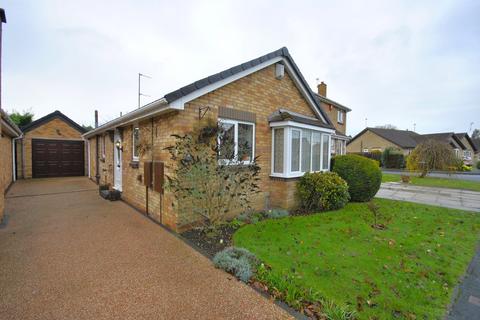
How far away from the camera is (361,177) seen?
904 cm

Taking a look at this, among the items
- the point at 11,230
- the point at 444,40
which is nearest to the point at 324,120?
the point at 444,40

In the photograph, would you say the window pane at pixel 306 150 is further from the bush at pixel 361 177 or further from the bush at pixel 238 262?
the bush at pixel 238 262

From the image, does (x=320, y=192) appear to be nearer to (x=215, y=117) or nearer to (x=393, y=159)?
(x=215, y=117)

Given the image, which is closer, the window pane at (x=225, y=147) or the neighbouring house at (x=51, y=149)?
the window pane at (x=225, y=147)

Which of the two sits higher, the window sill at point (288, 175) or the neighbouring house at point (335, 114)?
the neighbouring house at point (335, 114)

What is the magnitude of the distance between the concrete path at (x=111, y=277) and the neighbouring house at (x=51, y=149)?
1175 cm

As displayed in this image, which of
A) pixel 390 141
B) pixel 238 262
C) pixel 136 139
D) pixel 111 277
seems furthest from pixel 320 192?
pixel 390 141

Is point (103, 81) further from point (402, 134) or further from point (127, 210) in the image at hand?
point (402, 134)

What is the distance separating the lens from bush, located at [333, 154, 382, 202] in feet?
29.6

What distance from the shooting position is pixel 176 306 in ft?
9.32

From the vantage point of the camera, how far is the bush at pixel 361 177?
902 centimetres

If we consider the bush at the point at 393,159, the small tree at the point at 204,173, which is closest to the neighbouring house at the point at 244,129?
the small tree at the point at 204,173

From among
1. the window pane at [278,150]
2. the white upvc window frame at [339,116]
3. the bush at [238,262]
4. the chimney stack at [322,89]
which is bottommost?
the bush at [238,262]

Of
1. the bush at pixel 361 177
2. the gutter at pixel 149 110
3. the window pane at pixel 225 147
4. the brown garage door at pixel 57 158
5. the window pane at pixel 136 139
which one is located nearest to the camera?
the gutter at pixel 149 110
